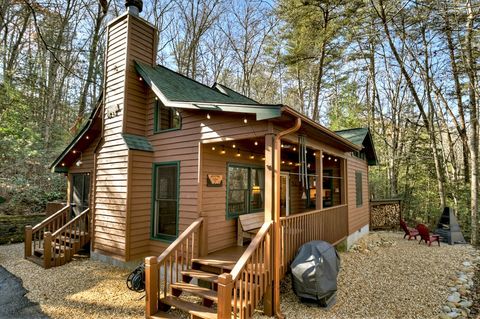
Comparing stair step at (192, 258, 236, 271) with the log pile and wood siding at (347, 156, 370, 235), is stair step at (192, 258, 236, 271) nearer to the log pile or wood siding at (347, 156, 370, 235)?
wood siding at (347, 156, 370, 235)

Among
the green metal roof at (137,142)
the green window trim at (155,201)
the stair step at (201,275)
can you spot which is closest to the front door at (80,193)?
the green metal roof at (137,142)

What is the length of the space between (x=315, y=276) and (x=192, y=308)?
206cm

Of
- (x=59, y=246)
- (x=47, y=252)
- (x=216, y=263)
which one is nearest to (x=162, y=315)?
(x=216, y=263)

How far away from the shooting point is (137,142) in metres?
6.44

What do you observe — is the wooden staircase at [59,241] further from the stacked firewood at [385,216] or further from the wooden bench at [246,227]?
the stacked firewood at [385,216]

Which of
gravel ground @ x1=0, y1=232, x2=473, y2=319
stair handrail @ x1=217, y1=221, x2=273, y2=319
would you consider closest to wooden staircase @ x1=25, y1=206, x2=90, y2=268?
gravel ground @ x1=0, y1=232, x2=473, y2=319

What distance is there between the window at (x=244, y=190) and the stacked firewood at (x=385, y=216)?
760 cm

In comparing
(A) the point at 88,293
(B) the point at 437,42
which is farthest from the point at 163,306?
(B) the point at 437,42

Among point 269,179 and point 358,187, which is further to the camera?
point 358,187

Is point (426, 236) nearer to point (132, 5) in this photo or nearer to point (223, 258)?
point (223, 258)

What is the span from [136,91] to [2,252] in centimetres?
654

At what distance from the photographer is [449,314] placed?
4441mm

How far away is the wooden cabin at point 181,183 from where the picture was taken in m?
4.48

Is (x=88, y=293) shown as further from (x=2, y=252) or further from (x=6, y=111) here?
(x=6, y=111)
